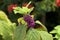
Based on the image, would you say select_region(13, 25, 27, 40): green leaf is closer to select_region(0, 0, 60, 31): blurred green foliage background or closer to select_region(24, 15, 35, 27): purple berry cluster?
select_region(24, 15, 35, 27): purple berry cluster

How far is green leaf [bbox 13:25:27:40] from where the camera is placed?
1.65m

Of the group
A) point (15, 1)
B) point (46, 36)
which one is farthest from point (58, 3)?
point (46, 36)

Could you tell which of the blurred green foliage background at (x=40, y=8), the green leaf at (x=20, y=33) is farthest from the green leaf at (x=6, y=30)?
the blurred green foliage background at (x=40, y=8)

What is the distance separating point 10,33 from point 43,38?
8.8 inches

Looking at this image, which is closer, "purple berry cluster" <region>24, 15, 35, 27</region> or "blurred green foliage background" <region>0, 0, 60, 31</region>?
"purple berry cluster" <region>24, 15, 35, 27</region>

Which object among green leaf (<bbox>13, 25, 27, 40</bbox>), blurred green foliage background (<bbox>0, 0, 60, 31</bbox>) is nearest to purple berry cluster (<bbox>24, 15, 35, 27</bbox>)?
green leaf (<bbox>13, 25, 27, 40</bbox>)

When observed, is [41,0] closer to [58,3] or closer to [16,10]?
[58,3]

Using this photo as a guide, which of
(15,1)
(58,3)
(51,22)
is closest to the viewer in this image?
(58,3)

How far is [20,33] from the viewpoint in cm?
167

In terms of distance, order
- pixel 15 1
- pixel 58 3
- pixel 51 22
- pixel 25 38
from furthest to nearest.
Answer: pixel 51 22 → pixel 15 1 → pixel 58 3 → pixel 25 38

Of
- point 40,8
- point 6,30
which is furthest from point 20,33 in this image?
point 40,8

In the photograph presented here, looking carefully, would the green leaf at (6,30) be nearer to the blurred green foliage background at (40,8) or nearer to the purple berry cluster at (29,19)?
the purple berry cluster at (29,19)

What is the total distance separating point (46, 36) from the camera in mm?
1737

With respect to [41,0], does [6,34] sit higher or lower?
lower
